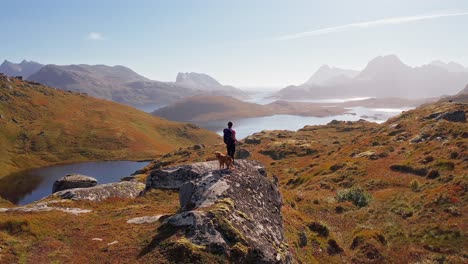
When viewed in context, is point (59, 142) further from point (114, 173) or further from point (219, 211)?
point (219, 211)

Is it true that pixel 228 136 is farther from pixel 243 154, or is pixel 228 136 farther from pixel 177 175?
pixel 243 154

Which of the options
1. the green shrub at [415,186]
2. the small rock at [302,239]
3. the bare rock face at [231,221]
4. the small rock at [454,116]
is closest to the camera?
the bare rock face at [231,221]

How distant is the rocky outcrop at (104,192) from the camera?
32.3 meters

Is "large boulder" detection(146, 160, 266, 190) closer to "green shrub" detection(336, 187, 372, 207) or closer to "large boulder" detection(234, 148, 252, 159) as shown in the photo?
"green shrub" detection(336, 187, 372, 207)

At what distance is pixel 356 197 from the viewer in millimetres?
41344

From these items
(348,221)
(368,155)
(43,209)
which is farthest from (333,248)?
(368,155)

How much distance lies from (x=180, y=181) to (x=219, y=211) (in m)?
17.2

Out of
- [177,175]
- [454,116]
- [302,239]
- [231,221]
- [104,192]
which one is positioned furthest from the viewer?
[454,116]

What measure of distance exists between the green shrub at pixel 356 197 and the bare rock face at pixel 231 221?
19.7 m

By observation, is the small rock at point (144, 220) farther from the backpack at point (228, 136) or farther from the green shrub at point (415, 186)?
the green shrub at point (415, 186)

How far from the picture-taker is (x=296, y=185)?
6475cm

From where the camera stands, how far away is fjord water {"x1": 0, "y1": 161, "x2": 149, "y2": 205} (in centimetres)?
11950

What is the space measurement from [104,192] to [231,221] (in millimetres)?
21013

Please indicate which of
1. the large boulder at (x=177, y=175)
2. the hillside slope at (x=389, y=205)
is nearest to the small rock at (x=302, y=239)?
the hillside slope at (x=389, y=205)
